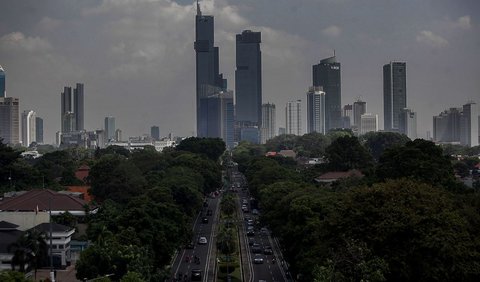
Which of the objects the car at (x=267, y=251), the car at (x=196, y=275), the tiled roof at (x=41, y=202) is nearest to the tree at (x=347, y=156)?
the car at (x=267, y=251)

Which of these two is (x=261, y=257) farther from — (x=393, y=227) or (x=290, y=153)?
(x=290, y=153)

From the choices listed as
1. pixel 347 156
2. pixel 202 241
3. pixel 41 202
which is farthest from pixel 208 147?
pixel 41 202

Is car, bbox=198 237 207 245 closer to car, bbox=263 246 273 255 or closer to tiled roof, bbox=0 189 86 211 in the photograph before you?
car, bbox=263 246 273 255

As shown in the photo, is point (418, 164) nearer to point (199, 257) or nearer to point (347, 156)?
point (199, 257)

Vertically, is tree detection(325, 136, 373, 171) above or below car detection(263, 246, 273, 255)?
above

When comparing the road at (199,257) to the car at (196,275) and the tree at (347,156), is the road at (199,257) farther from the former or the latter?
the tree at (347,156)

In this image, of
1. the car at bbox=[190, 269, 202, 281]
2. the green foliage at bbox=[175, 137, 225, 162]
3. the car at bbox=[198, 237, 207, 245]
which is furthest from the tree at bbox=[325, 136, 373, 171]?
the green foliage at bbox=[175, 137, 225, 162]
